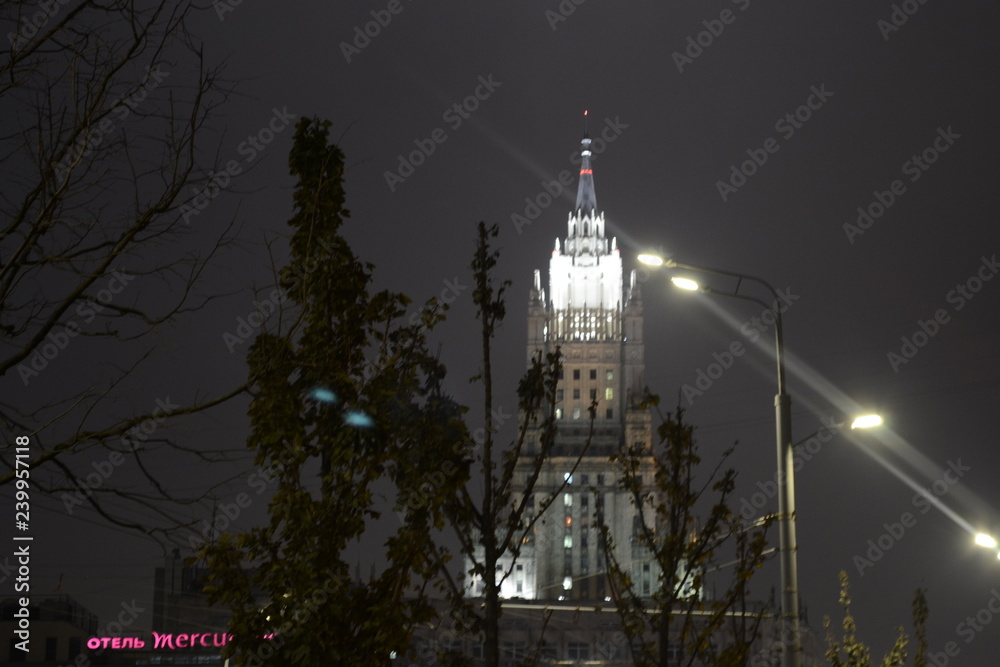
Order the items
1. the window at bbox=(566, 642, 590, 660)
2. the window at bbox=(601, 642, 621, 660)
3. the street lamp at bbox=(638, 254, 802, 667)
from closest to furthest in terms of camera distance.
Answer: the street lamp at bbox=(638, 254, 802, 667), the window at bbox=(601, 642, 621, 660), the window at bbox=(566, 642, 590, 660)

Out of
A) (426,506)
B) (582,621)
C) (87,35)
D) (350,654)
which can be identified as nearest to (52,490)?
(87,35)

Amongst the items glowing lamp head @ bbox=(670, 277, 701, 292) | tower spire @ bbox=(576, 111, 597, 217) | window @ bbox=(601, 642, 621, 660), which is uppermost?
tower spire @ bbox=(576, 111, 597, 217)

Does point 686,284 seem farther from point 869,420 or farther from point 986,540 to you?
point 986,540

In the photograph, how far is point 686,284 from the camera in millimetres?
19922

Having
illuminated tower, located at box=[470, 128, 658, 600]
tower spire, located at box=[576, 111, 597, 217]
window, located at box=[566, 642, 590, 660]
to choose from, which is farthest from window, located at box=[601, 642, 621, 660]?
tower spire, located at box=[576, 111, 597, 217]

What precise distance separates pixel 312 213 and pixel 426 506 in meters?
3.52

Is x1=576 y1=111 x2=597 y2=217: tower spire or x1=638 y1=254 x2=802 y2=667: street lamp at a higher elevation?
x1=576 y1=111 x2=597 y2=217: tower spire

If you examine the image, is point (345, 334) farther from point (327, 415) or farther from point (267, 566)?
point (267, 566)

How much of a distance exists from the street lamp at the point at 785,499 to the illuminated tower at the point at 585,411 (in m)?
125

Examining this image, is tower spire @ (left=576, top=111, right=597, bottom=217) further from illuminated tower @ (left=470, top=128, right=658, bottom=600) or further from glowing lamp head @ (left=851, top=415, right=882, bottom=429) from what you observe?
glowing lamp head @ (left=851, top=415, right=882, bottom=429)

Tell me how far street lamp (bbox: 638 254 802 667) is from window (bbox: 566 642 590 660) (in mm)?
105987

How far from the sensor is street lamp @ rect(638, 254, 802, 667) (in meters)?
17.4

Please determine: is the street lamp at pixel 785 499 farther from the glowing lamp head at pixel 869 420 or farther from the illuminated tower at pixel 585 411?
the illuminated tower at pixel 585 411

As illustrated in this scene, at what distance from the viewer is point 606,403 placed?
16800 centimetres
